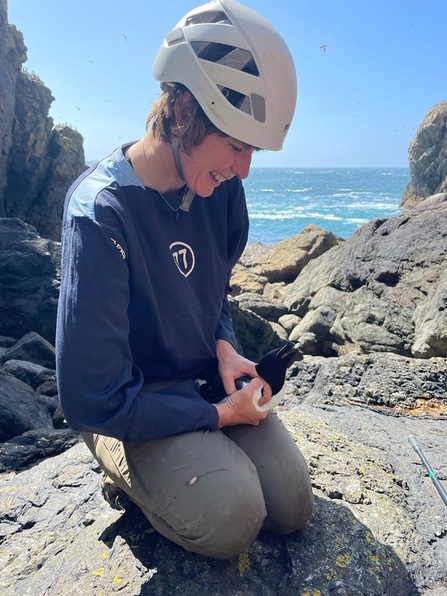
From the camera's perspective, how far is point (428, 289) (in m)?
6.90

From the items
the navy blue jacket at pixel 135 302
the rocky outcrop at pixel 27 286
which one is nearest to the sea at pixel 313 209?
the rocky outcrop at pixel 27 286

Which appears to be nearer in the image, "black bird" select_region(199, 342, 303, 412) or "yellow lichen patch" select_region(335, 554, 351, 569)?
"yellow lichen patch" select_region(335, 554, 351, 569)

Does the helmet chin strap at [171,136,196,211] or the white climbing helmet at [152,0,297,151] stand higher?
the white climbing helmet at [152,0,297,151]

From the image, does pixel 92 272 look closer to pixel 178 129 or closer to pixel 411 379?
pixel 178 129

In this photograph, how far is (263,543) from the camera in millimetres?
2434

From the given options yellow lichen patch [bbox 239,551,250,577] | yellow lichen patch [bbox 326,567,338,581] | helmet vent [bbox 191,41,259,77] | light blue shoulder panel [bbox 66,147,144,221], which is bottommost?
yellow lichen patch [bbox 239,551,250,577]

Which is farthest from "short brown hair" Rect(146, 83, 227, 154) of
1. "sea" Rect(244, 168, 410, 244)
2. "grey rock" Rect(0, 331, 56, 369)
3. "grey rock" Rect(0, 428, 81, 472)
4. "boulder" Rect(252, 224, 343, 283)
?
"sea" Rect(244, 168, 410, 244)

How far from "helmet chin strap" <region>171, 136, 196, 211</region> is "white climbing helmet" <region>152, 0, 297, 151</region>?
0.21m

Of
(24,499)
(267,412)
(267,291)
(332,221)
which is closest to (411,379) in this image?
(267,412)

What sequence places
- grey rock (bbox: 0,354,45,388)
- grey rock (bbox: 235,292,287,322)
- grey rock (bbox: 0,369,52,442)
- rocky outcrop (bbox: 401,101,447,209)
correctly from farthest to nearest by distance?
1. rocky outcrop (bbox: 401,101,447,209)
2. grey rock (bbox: 235,292,287,322)
3. grey rock (bbox: 0,354,45,388)
4. grey rock (bbox: 0,369,52,442)

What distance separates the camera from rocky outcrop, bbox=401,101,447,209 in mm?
44188

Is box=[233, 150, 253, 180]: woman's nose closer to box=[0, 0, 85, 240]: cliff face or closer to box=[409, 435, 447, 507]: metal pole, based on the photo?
box=[409, 435, 447, 507]: metal pole

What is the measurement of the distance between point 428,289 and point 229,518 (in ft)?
18.1

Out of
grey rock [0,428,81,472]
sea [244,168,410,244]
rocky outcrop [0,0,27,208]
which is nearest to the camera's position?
grey rock [0,428,81,472]
